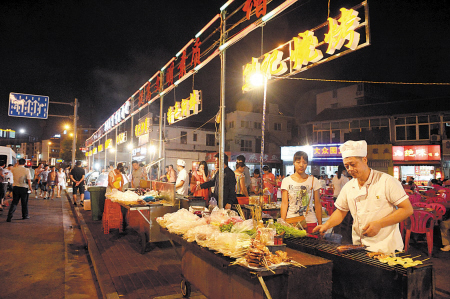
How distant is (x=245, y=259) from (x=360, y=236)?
4.65 feet

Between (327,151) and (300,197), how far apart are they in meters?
26.3

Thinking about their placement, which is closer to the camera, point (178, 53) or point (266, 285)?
point (266, 285)

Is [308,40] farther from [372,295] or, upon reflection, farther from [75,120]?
[75,120]

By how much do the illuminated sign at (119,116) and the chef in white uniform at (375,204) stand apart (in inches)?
674

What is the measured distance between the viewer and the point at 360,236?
305cm

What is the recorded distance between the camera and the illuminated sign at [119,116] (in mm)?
18406

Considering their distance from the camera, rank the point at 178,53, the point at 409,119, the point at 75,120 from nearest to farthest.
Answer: the point at 178,53, the point at 75,120, the point at 409,119

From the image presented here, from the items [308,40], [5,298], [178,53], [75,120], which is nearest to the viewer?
[5,298]

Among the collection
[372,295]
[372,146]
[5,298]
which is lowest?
Answer: [5,298]

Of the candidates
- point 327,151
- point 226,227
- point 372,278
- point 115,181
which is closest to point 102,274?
point 226,227

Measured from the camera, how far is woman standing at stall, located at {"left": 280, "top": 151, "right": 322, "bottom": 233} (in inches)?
170

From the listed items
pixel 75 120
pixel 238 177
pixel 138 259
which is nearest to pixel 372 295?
pixel 138 259

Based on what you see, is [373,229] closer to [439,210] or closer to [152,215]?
[152,215]

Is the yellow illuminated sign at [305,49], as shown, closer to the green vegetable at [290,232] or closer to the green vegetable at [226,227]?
the green vegetable at [290,232]
